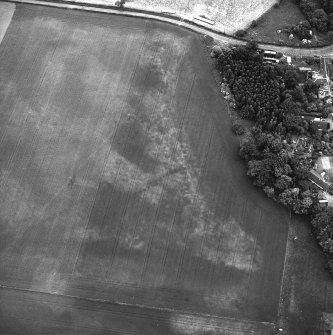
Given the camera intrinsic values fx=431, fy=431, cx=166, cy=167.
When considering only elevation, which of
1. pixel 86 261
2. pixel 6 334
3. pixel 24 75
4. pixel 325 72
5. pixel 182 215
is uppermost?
pixel 325 72

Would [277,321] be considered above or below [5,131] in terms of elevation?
below

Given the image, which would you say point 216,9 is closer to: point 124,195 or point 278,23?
point 278,23

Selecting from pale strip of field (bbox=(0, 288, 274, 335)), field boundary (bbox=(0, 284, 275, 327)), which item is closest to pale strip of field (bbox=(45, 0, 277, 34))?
field boundary (bbox=(0, 284, 275, 327))

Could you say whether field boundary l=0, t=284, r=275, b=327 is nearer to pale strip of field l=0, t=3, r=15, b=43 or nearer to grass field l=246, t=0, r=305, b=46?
pale strip of field l=0, t=3, r=15, b=43

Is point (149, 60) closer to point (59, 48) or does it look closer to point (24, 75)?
point (59, 48)

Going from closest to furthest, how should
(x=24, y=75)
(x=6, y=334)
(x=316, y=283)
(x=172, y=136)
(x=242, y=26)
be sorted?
(x=6, y=334)
(x=316, y=283)
(x=172, y=136)
(x=24, y=75)
(x=242, y=26)

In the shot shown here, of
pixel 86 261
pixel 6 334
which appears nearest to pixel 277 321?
pixel 86 261
